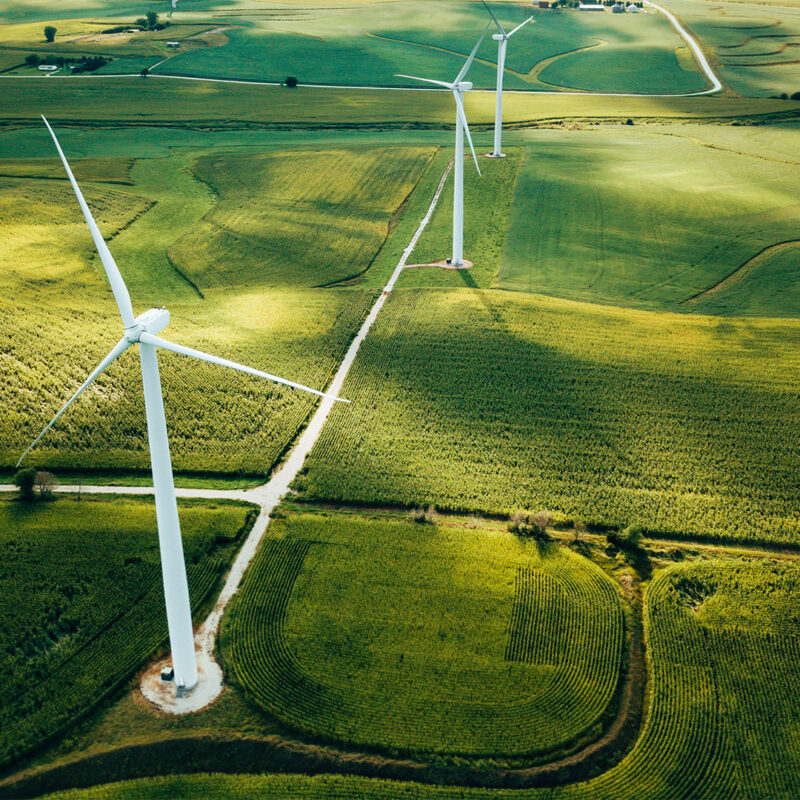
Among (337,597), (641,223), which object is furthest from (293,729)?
(641,223)

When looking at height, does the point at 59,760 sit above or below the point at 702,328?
below

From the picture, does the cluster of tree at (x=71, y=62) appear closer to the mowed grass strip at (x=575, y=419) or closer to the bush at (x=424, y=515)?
the mowed grass strip at (x=575, y=419)

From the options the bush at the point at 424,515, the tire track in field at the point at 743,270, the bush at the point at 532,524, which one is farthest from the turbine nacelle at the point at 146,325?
the tire track in field at the point at 743,270

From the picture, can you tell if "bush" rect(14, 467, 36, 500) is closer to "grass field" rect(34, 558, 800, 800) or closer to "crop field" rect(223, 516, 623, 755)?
"crop field" rect(223, 516, 623, 755)

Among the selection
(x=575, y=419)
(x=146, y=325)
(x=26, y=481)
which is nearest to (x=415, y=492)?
(x=575, y=419)

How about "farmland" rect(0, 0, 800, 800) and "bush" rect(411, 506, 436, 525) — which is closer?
"farmland" rect(0, 0, 800, 800)

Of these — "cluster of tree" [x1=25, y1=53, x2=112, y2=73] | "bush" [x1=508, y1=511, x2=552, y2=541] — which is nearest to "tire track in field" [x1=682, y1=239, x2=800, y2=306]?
"bush" [x1=508, y1=511, x2=552, y2=541]

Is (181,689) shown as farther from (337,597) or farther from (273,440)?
(273,440)
